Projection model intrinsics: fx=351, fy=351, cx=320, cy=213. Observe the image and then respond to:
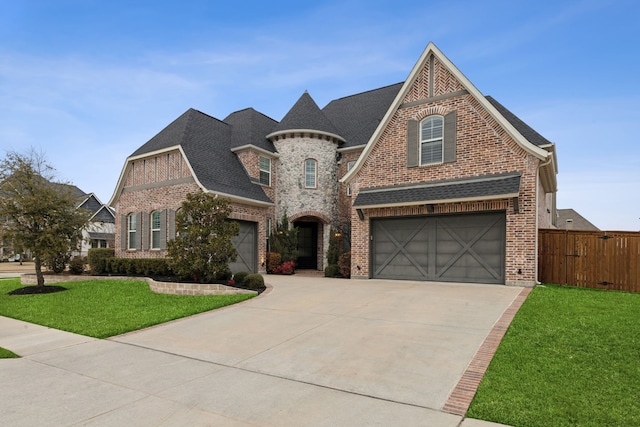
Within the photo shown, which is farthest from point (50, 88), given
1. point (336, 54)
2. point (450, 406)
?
point (450, 406)

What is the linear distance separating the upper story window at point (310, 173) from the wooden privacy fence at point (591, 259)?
11691 millimetres

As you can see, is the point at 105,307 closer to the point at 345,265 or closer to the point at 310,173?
the point at 345,265

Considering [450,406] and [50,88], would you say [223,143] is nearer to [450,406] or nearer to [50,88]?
[50,88]

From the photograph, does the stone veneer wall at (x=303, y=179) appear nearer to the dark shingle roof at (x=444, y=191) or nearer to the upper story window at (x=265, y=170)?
the upper story window at (x=265, y=170)

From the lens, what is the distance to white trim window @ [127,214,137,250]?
1930 cm

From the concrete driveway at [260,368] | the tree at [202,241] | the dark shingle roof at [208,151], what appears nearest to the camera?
the concrete driveway at [260,368]

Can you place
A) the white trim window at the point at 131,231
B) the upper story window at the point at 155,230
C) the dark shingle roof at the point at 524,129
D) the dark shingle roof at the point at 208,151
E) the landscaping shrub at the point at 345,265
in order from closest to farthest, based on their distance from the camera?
the dark shingle roof at the point at 524,129 → the landscaping shrub at the point at 345,265 → the dark shingle roof at the point at 208,151 → the upper story window at the point at 155,230 → the white trim window at the point at 131,231

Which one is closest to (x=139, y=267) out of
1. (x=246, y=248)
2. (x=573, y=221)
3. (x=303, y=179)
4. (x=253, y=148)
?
(x=246, y=248)

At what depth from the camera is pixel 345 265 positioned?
16.5m

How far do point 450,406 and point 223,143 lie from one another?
1844 cm

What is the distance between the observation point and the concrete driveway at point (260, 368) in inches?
148

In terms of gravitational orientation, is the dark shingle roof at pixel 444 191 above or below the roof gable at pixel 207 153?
below

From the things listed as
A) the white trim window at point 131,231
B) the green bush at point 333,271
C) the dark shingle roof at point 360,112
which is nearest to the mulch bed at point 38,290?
the white trim window at point 131,231

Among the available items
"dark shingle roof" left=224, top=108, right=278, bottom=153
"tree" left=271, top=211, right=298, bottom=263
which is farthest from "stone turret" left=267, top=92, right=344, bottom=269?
"tree" left=271, top=211, right=298, bottom=263
